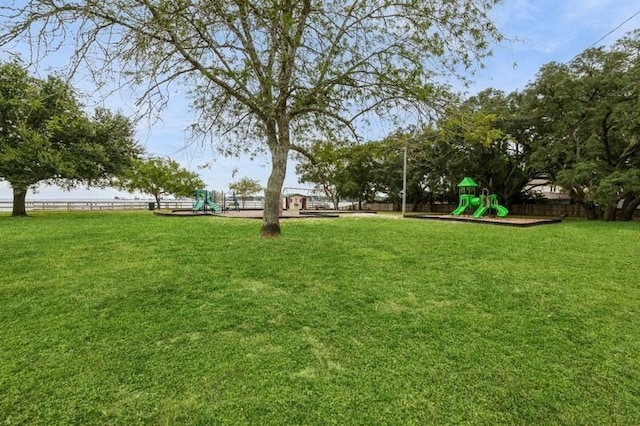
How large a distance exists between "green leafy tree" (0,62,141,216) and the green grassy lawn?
10527 millimetres

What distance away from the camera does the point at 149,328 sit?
2.96 m

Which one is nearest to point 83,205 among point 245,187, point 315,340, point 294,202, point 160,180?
point 160,180

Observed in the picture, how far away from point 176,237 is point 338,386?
5.95 metres

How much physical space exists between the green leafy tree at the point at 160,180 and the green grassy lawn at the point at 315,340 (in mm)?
22270

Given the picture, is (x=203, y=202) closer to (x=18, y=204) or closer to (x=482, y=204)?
(x=18, y=204)

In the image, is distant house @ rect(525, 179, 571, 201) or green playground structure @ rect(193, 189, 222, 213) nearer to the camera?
green playground structure @ rect(193, 189, 222, 213)

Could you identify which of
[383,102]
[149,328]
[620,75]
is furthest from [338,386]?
[620,75]

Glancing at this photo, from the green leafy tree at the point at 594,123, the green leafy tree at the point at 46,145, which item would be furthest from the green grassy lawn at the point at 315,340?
the green leafy tree at the point at 594,123

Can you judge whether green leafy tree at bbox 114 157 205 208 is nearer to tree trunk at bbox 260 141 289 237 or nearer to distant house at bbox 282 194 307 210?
distant house at bbox 282 194 307 210

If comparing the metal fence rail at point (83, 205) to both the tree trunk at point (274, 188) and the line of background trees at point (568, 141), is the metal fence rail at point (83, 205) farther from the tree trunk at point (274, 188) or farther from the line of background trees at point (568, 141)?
the tree trunk at point (274, 188)

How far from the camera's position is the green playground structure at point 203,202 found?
18.5 metres

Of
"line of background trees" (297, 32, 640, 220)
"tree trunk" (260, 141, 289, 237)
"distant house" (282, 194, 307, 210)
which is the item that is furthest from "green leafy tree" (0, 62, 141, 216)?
"distant house" (282, 194, 307, 210)

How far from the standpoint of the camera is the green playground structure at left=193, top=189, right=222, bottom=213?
1847 centimetres

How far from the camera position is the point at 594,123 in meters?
14.6
